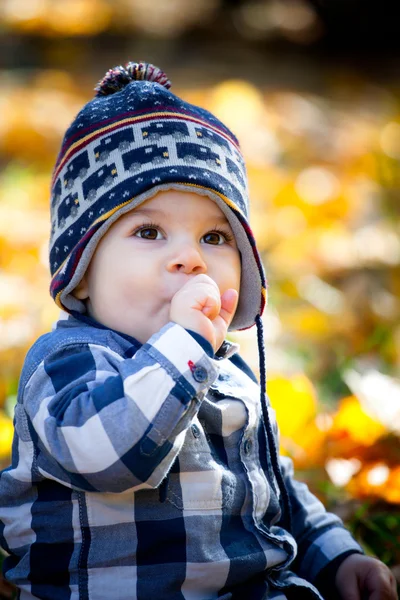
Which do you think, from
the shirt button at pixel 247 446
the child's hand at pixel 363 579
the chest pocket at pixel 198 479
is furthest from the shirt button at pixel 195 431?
the child's hand at pixel 363 579

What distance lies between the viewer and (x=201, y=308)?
1.56 meters

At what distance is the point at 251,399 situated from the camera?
186cm

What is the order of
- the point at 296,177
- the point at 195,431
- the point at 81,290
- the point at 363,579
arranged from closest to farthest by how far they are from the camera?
1. the point at 195,431
2. the point at 81,290
3. the point at 363,579
4. the point at 296,177

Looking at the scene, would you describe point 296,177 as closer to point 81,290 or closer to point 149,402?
point 81,290

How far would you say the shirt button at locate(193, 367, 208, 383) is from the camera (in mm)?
1441

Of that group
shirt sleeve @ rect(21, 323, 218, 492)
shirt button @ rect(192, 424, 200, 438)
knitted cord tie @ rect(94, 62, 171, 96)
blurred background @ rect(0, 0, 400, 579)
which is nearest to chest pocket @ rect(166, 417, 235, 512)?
shirt button @ rect(192, 424, 200, 438)

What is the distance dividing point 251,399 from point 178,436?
16.7 inches

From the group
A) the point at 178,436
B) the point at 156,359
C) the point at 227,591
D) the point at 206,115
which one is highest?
the point at 206,115

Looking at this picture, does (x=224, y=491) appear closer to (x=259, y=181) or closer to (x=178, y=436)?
(x=178, y=436)

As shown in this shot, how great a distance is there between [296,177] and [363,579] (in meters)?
3.58

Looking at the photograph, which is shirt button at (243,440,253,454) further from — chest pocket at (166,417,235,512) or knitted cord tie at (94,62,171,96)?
knitted cord tie at (94,62,171,96)

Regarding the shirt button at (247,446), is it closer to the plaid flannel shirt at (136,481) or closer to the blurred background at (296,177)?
the plaid flannel shirt at (136,481)

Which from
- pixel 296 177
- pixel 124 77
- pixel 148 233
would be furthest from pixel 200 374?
pixel 296 177

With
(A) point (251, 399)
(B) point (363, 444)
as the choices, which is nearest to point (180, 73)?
(B) point (363, 444)
